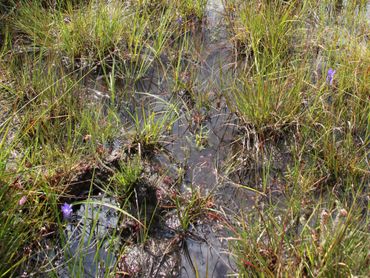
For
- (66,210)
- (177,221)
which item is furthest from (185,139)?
(66,210)

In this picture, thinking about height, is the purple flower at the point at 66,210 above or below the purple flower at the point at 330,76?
below

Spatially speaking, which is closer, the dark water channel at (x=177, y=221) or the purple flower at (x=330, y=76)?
the dark water channel at (x=177, y=221)

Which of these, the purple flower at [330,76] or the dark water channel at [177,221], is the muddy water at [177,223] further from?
the purple flower at [330,76]

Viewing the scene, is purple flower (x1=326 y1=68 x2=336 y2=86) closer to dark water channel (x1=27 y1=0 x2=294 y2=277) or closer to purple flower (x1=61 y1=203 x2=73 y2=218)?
dark water channel (x1=27 y1=0 x2=294 y2=277)

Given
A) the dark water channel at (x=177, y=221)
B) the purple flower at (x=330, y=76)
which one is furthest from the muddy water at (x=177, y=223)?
the purple flower at (x=330, y=76)

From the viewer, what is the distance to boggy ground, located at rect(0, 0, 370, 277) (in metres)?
1.97

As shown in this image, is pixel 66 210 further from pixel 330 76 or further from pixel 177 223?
pixel 330 76

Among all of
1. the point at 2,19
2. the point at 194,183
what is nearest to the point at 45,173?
the point at 194,183

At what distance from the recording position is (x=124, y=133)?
2.51 meters

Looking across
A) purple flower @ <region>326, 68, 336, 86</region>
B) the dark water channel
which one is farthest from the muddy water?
purple flower @ <region>326, 68, 336, 86</region>

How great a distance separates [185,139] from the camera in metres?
2.59

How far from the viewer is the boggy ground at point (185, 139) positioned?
197 centimetres

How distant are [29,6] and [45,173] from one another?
1.54 meters

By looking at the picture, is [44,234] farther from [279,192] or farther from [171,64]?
[171,64]
